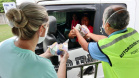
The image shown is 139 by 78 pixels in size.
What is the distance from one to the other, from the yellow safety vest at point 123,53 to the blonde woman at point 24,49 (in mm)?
591

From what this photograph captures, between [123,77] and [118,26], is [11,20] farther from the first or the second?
[123,77]

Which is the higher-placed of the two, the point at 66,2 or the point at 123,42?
the point at 66,2

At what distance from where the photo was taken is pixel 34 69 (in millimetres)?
830

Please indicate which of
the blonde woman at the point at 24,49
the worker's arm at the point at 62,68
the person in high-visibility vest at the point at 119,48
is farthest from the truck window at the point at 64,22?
the blonde woman at the point at 24,49

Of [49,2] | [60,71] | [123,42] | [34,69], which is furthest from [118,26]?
[49,2]

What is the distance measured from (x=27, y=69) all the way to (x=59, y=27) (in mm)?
2803

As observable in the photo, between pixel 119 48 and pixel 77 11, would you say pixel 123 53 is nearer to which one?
pixel 119 48

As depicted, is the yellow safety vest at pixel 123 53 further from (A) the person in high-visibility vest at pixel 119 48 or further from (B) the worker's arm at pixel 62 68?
(B) the worker's arm at pixel 62 68

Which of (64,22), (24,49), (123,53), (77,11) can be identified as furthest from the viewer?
(64,22)

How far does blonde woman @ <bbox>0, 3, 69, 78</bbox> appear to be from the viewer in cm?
82

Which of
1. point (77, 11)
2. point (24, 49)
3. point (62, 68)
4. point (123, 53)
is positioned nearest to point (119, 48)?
point (123, 53)

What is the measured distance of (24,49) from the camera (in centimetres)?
89

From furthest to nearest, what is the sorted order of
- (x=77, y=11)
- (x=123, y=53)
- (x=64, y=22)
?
(x=64, y=22)
(x=77, y=11)
(x=123, y=53)

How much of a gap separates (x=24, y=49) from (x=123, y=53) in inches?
33.8
